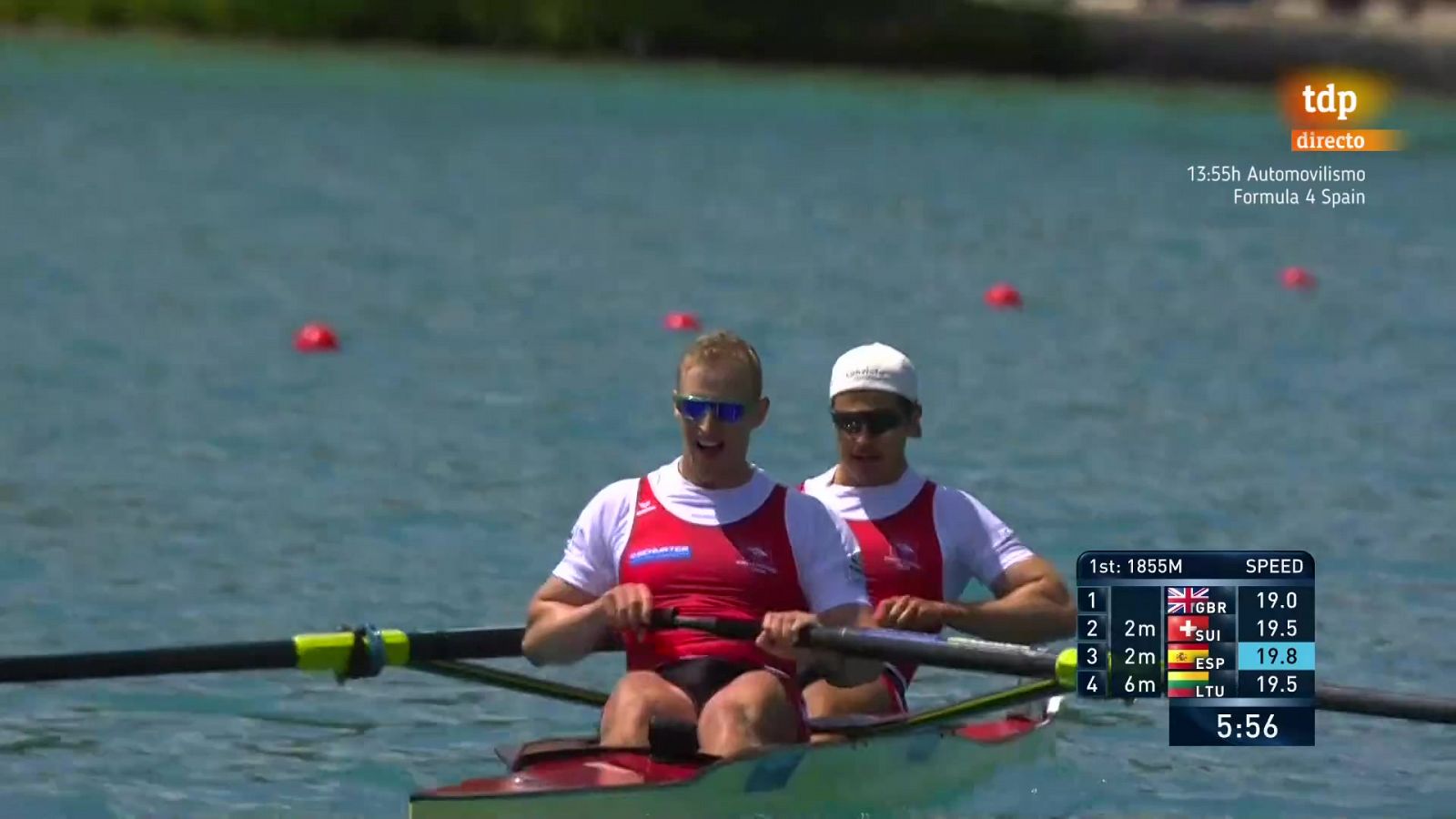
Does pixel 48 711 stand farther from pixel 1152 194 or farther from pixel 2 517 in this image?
pixel 1152 194

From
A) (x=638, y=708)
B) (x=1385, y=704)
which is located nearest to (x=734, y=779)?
(x=638, y=708)

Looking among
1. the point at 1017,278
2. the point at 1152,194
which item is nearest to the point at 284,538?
the point at 1017,278

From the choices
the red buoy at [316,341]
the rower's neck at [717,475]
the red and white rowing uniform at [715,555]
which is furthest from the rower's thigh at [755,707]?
the red buoy at [316,341]

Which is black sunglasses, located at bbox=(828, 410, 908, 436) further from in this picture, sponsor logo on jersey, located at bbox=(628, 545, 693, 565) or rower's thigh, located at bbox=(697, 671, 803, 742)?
rower's thigh, located at bbox=(697, 671, 803, 742)

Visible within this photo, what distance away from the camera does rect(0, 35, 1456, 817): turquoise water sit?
957 centimetres

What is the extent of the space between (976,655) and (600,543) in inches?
45.5

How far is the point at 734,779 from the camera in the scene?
24.0 ft

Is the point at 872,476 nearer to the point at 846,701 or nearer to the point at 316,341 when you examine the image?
the point at 846,701

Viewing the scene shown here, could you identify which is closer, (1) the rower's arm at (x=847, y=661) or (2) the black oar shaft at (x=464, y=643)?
(1) the rower's arm at (x=847, y=661)

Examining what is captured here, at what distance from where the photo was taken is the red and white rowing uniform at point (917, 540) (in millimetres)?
8516

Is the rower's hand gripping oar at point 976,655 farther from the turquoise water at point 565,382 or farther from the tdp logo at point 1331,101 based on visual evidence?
the tdp logo at point 1331,101

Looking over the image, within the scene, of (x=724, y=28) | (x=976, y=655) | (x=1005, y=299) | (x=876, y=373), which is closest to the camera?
(x=976, y=655)

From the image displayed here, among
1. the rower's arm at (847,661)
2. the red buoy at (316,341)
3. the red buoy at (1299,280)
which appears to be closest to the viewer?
the rower's arm at (847,661)
